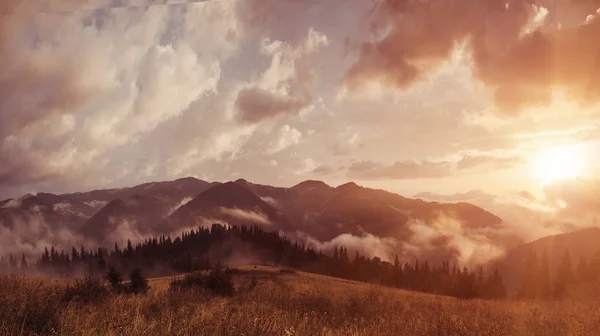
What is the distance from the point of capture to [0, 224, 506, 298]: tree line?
269 ft

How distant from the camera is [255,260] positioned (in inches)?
3816

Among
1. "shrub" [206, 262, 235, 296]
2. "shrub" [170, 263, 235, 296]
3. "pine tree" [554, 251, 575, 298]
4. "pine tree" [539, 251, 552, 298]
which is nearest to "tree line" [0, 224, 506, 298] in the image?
"pine tree" [539, 251, 552, 298]

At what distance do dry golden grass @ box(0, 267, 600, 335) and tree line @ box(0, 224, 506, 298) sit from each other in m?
74.9

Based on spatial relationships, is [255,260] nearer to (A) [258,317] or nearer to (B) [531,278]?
(B) [531,278]

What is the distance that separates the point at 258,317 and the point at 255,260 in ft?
313

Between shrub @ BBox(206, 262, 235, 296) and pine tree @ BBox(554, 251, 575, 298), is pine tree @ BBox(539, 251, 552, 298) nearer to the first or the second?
pine tree @ BBox(554, 251, 575, 298)

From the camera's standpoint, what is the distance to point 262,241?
106 metres

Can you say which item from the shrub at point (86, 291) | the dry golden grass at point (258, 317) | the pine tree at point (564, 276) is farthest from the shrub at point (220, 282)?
the pine tree at point (564, 276)

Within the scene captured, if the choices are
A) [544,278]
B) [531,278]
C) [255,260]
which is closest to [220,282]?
[531,278]

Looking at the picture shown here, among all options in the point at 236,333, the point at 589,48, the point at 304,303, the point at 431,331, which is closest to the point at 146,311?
the point at 236,333

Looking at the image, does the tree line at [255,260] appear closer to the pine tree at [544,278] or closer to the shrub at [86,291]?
the pine tree at [544,278]

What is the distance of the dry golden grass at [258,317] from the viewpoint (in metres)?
3.57

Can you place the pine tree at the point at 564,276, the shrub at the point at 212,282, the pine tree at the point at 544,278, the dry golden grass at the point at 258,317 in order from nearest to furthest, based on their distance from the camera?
the dry golden grass at the point at 258,317 → the shrub at the point at 212,282 → the pine tree at the point at 564,276 → the pine tree at the point at 544,278

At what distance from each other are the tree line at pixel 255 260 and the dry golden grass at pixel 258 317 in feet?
246
